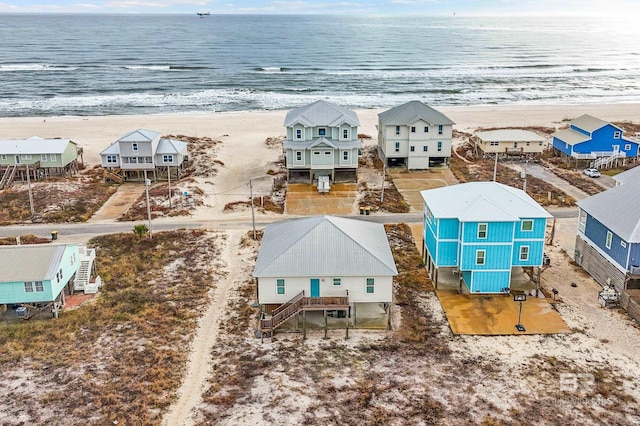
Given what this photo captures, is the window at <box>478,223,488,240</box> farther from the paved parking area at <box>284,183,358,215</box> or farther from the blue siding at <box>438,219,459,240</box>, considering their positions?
the paved parking area at <box>284,183,358,215</box>

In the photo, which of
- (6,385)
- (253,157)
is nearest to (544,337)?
(6,385)

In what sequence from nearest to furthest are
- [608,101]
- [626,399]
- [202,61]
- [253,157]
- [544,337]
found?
[626,399], [544,337], [253,157], [608,101], [202,61]

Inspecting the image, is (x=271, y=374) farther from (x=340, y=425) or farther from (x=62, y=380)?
(x=62, y=380)

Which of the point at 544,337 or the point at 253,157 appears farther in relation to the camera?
the point at 253,157

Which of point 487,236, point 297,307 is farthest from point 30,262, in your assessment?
point 487,236

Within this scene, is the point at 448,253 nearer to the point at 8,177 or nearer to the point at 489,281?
the point at 489,281

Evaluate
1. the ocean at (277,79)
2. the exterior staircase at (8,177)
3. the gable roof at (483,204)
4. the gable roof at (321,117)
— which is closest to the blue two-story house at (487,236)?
the gable roof at (483,204)

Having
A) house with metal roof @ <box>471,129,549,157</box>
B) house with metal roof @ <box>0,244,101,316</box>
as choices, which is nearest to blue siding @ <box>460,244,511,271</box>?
house with metal roof @ <box>0,244,101,316</box>
